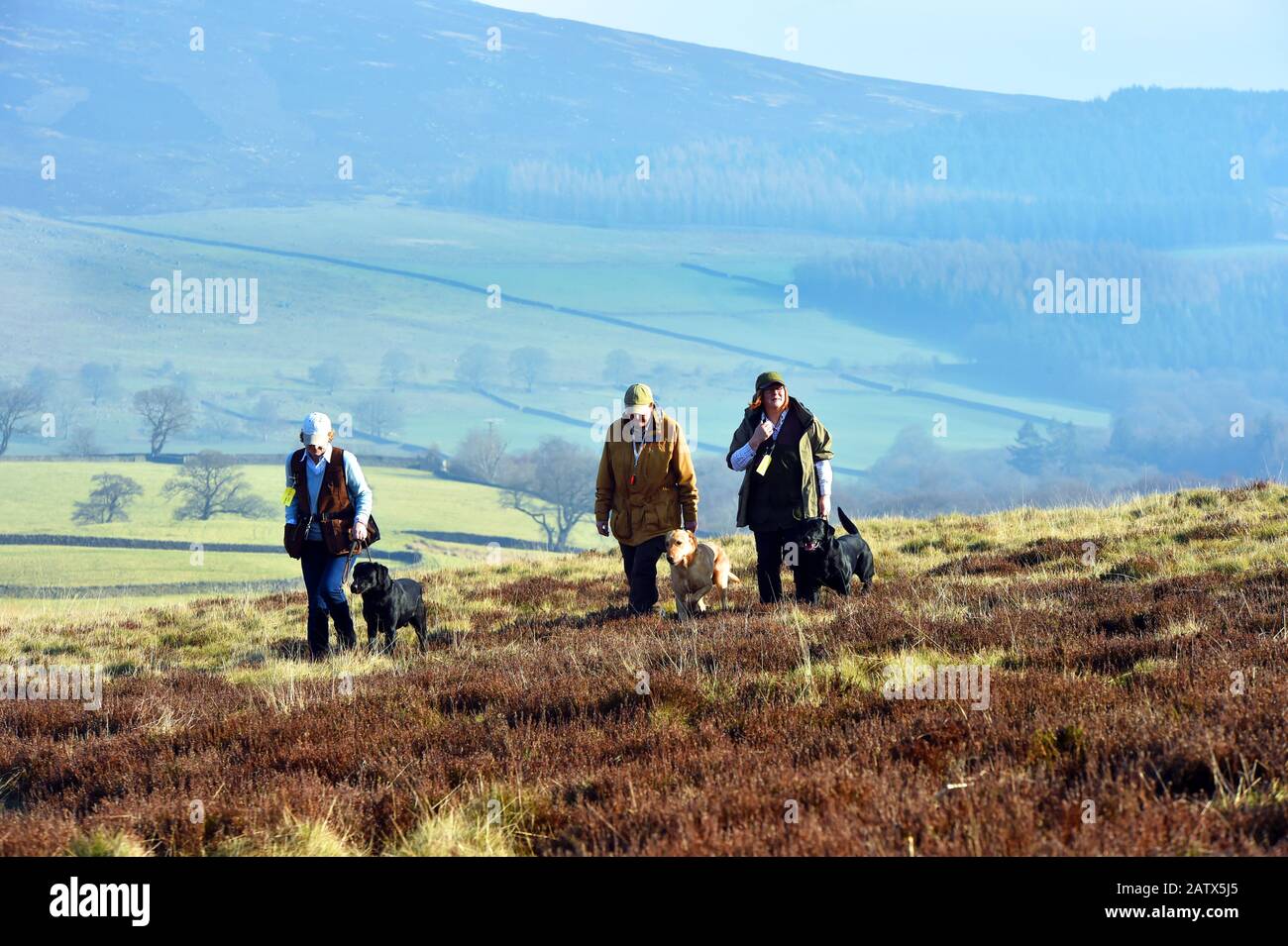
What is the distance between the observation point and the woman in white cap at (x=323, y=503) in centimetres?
1002

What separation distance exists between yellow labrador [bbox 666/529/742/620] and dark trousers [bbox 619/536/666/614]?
0.23 meters

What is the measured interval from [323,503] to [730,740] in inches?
216

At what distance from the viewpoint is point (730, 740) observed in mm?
5660

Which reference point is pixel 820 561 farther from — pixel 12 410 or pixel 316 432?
pixel 12 410

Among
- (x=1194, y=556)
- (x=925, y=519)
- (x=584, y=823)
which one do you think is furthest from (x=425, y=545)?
(x=584, y=823)

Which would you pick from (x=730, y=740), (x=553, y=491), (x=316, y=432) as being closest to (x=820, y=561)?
(x=316, y=432)

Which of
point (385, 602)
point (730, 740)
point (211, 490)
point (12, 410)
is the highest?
point (12, 410)

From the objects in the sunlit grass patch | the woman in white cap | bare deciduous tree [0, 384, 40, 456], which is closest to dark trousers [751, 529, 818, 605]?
the woman in white cap

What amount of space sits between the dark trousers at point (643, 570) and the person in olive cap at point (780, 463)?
899 millimetres

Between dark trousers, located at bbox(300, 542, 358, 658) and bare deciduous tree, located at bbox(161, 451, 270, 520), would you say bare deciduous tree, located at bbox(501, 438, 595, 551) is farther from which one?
dark trousers, located at bbox(300, 542, 358, 658)

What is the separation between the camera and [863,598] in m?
10.7
